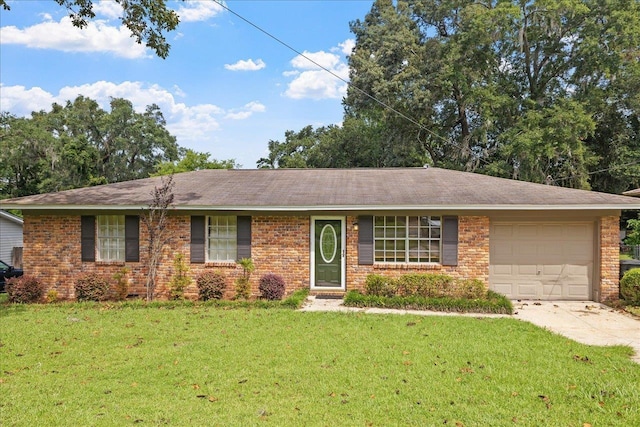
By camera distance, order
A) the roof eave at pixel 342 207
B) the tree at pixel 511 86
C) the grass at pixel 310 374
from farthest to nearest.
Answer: the tree at pixel 511 86 < the roof eave at pixel 342 207 < the grass at pixel 310 374

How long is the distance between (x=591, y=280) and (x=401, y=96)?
15.4 metres

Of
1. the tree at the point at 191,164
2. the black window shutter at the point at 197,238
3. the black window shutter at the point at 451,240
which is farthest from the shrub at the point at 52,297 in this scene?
the tree at the point at 191,164

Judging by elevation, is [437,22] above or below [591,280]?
A: above

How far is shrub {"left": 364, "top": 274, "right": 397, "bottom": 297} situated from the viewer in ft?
32.7

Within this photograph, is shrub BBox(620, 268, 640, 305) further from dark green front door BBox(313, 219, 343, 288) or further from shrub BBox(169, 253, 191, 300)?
shrub BBox(169, 253, 191, 300)

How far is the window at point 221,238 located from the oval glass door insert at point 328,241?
2349 mm

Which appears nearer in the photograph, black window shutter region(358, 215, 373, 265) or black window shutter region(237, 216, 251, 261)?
black window shutter region(358, 215, 373, 265)

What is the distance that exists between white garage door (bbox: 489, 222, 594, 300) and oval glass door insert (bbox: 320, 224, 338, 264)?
4.01 meters

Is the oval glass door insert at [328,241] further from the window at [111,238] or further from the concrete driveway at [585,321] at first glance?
the window at [111,238]

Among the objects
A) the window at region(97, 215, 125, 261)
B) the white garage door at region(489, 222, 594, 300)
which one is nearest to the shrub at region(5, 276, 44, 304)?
the window at region(97, 215, 125, 261)

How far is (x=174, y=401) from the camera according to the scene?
4.44m

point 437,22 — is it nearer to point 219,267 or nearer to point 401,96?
point 401,96

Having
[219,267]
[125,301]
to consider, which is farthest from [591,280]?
[125,301]

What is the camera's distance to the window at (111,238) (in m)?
11.1
